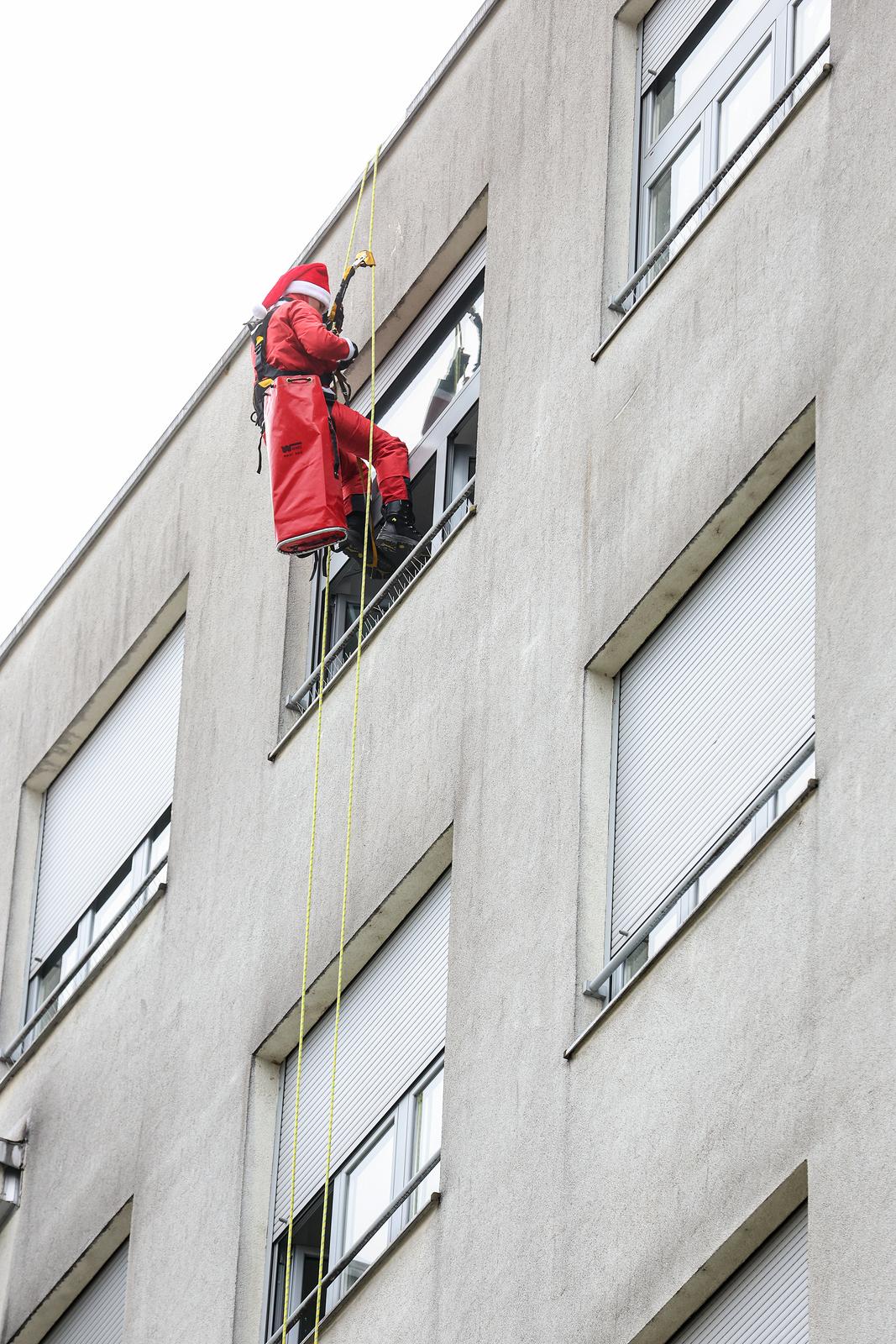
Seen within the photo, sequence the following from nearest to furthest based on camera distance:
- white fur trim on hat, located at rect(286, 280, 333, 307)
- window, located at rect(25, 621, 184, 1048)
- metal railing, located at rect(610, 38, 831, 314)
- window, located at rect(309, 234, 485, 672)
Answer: metal railing, located at rect(610, 38, 831, 314), window, located at rect(309, 234, 485, 672), white fur trim on hat, located at rect(286, 280, 333, 307), window, located at rect(25, 621, 184, 1048)

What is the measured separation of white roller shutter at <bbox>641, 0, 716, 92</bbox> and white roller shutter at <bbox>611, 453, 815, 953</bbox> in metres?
3.16

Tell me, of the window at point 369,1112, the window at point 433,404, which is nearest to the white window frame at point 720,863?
the window at point 369,1112

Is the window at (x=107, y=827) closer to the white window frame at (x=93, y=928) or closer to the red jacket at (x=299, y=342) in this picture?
the white window frame at (x=93, y=928)

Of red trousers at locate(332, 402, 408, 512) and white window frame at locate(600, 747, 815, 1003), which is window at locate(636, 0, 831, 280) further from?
white window frame at locate(600, 747, 815, 1003)

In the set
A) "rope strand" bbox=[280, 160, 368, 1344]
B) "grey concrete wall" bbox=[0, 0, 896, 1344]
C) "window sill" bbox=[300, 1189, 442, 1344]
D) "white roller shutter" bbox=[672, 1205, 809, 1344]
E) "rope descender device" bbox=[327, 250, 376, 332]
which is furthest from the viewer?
"rope descender device" bbox=[327, 250, 376, 332]

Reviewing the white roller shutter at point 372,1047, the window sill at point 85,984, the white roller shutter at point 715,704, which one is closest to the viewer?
the white roller shutter at point 715,704

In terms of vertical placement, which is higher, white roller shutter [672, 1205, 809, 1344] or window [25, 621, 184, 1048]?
window [25, 621, 184, 1048]

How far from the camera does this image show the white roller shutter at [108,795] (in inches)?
679

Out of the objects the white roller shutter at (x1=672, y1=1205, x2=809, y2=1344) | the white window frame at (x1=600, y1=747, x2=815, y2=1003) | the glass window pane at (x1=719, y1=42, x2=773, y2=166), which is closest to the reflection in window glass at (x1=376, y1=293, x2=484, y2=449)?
the glass window pane at (x1=719, y1=42, x2=773, y2=166)

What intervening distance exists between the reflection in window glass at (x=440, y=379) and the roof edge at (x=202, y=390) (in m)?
1.38

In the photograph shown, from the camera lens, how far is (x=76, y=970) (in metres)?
17.3

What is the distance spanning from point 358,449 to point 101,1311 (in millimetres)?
4922

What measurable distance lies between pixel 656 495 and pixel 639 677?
0.80 meters

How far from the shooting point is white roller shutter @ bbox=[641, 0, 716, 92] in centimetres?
1386
